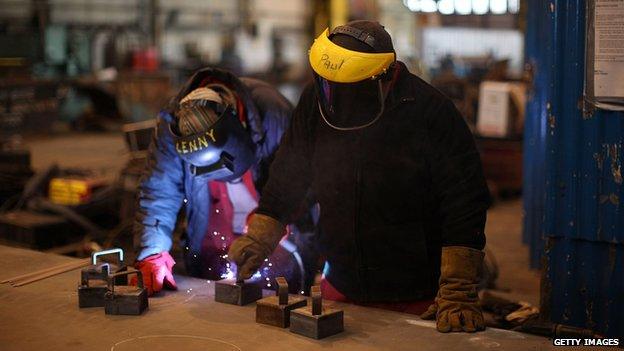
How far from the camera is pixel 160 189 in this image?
4.20 metres

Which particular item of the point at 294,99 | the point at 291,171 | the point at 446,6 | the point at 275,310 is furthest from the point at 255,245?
the point at 294,99

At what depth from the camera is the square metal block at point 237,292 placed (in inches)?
136

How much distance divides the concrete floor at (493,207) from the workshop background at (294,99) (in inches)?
1.4

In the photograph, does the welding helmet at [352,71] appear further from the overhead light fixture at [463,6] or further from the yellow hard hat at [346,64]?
the overhead light fixture at [463,6]

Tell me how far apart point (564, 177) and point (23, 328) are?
2.47 metres

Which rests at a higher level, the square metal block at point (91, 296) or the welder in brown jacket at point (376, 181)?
the welder in brown jacket at point (376, 181)

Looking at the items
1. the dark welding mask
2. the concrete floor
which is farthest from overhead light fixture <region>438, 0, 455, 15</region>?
the dark welding mask

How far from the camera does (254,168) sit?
4.24 metres

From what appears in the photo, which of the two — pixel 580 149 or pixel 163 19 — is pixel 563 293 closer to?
pixel 580 149

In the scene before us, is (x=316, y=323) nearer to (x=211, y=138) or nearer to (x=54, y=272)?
(x=211, y=138)

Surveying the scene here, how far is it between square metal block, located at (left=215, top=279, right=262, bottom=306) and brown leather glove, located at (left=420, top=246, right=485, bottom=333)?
702 mm

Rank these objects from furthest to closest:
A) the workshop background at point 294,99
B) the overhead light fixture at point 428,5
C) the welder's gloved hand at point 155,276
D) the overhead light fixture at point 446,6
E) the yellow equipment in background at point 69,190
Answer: the overhead light fixture at point 446,6
the overhead light fixture at point 428,5
the yellow equipment in background at point 69,190
the workshop background at point 294,99
the welder's gloved hand at point 155,276

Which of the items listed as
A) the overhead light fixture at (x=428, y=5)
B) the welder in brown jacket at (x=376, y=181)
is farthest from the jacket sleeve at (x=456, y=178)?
the overhead light fixture at (x=428, y=5)

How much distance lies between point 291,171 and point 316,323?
3.03 feet
